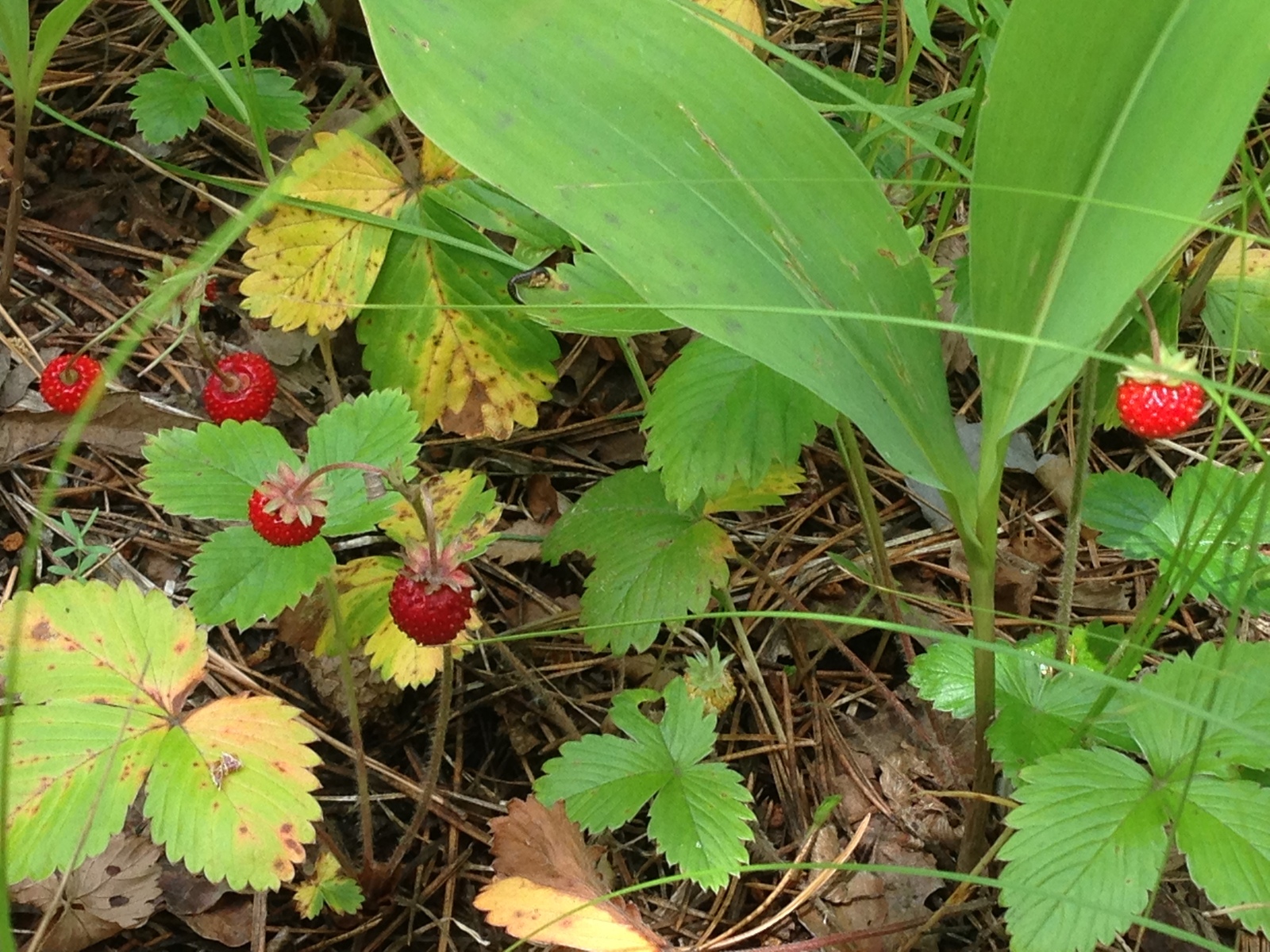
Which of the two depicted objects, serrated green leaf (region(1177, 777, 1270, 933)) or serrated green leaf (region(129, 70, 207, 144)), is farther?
serrated green leaf (region(129, 70, 207, 144))

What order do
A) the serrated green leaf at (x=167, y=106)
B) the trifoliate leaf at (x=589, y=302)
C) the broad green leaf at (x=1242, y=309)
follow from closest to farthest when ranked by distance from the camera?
the trifoliate leaf at (x=589, y=302) < the broad green leaf at (x=1242, y=309) < the serrated green leaf at (x=167, y=106)

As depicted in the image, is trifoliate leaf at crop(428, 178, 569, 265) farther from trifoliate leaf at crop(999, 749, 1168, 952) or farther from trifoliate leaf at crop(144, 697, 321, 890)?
trifoliate leaf at crop(999, 749, 1168, 952)

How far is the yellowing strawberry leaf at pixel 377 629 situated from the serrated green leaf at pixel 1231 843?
2.54 ft

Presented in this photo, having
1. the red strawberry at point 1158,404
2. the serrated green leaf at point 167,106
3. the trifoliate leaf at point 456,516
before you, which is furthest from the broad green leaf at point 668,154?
the serrated green leaf at point 167,106

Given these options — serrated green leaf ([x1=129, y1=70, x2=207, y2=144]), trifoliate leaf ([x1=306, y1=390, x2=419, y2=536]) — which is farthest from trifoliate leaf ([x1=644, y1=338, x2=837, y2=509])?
serrated green leaf ([x1=129, y1=70, x2=207, y2=144])

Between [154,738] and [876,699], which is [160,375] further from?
[876,699]

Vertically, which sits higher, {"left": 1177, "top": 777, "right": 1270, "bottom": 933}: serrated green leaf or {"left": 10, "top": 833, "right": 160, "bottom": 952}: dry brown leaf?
{"left": 1177, "top": 777, "right": 1270, "bottom": 933}: serrated green leaf

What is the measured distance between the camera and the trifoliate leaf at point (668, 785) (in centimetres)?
111

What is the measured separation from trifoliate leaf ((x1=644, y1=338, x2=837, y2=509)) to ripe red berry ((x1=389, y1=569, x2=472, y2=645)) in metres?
0.34

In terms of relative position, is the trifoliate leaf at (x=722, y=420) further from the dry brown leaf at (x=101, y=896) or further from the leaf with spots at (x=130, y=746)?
the dry brown leaf at (x=101, y=896)

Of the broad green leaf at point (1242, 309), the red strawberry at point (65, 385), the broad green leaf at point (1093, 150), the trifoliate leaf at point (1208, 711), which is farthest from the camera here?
the broad green leaf at point (1242, 309)

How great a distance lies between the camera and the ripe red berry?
1017 mm

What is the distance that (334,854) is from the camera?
1192 mm

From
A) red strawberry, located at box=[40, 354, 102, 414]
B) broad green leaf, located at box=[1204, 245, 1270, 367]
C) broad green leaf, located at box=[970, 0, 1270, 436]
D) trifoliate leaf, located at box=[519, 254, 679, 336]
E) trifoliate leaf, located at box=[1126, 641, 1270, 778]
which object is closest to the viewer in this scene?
broad green leaf, located at box=[970, 0, 1270, 436]
